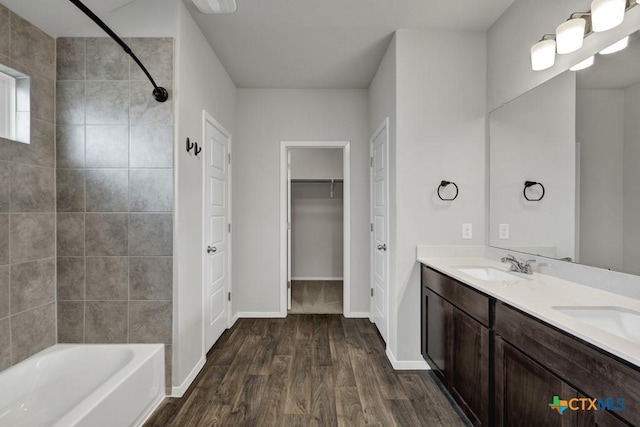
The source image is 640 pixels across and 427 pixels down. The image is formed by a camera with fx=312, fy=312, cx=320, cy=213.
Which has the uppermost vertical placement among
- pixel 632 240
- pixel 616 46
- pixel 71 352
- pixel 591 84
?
pixel 616 46

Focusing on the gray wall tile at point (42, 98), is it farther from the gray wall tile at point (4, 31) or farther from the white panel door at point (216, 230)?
the white panel door at point (216, 230)

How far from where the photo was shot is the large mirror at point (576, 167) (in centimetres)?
140

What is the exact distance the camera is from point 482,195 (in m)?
2.48

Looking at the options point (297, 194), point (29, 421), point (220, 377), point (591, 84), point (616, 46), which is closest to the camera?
point (616, 46)

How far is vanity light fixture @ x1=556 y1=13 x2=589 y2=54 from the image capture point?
5.16ft

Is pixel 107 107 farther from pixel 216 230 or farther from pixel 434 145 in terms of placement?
pixel 434 145

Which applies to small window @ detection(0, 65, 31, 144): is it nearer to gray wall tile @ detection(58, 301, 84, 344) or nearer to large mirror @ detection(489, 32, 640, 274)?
gray wall tile @ detection(58, 301, 84, 344)

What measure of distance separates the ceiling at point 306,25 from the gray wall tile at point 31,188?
2.98 feet

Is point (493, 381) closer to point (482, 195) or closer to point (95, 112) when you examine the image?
point (482, 195)

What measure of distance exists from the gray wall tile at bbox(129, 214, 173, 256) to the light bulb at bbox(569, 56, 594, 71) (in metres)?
2.55

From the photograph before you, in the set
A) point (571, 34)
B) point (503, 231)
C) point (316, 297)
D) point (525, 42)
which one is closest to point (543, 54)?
point (571, 34)

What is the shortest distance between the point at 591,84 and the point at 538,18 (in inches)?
26.4

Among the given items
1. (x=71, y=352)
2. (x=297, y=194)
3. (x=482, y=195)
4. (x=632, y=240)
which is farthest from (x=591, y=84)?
(x=297, y=194)

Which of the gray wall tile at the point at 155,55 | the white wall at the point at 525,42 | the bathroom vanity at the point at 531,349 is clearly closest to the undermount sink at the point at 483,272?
the bathroom vanity at the point at 531,349
